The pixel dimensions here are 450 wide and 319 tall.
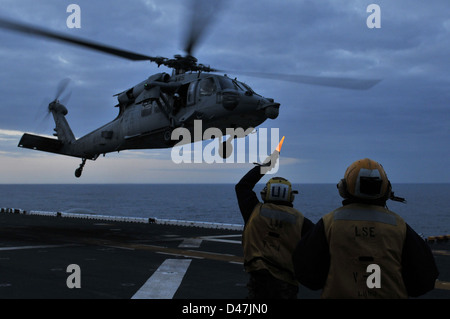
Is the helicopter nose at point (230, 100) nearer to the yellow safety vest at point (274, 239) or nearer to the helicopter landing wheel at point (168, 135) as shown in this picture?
the helicopter landing wheel at point (168, 135)

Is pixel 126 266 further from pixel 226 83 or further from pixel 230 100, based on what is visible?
pixel 226 83

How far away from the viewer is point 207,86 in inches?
634

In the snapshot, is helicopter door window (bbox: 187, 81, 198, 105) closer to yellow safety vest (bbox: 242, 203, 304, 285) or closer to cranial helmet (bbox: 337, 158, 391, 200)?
yellow safety vest (bbox: 242, 203, 304, 285)

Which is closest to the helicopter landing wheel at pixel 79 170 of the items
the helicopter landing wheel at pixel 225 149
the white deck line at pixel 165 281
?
the helicopter landing wheel at pixel 225 149

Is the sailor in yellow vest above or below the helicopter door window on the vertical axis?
below

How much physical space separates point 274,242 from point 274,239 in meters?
0.03

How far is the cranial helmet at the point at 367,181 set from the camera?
10.4ft

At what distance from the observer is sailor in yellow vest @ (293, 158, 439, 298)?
3119mm

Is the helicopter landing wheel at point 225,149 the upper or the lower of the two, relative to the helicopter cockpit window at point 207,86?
lower

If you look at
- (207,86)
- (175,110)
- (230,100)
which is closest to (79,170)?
(175,110)

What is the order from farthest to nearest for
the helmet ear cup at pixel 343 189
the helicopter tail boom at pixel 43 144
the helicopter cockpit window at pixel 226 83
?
the helicopter tail boom at pixel 43 144, the helicopter cockpit window at pixel 226 83, the helmet ear cup at pixel 343 189

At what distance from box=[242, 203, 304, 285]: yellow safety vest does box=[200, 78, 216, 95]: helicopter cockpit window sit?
Answer: 1151cm

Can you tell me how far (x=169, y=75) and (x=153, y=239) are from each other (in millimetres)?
6629

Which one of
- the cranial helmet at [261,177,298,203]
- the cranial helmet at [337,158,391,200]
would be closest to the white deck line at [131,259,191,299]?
the cranial helmet at [261,177,298,203]
